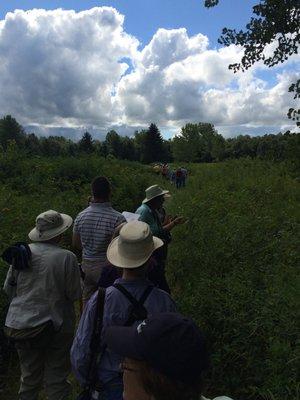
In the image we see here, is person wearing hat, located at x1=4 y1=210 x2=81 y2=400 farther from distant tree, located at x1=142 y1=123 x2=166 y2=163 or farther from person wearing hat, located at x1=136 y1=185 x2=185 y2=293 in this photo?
distant tree, located at x1=142 y1=123 x2=166 y2=163

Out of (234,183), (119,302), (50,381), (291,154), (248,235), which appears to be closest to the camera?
(119,302)

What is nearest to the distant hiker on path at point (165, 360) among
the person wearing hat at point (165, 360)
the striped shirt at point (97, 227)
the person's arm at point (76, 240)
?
the person wearing hat at point (165, 360)

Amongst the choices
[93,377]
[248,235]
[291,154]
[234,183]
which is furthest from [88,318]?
[234,183]

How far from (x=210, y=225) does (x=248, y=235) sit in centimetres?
104

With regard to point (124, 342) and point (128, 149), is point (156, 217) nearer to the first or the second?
point (124, 342)

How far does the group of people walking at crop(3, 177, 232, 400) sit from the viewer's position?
5.07ft

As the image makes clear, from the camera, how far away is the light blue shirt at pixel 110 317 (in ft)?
8.86

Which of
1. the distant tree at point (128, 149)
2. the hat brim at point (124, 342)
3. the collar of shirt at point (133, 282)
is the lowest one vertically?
the distant tree at point (128, 149)

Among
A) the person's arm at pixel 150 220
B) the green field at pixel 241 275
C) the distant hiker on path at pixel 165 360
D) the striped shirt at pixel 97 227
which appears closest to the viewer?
the distant hiker on path at pixel 165 360

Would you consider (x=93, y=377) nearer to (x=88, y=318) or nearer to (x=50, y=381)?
(x=88, y=318)

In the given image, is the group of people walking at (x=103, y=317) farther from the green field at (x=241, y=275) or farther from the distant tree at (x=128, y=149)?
the distant tree at (x=128, y=149)

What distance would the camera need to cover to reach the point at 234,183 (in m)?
14.8

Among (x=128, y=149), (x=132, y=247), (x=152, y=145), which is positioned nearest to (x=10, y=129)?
(x=128, y=149)

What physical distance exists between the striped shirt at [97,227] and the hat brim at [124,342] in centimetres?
310
